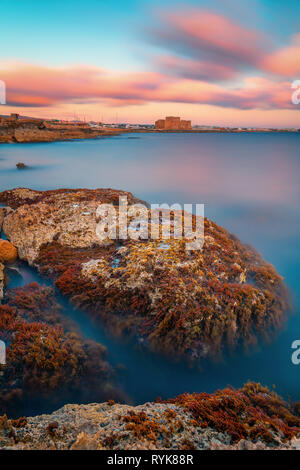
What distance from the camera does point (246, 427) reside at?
4344 millimetres

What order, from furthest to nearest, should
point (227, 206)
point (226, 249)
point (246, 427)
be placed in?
point (227, 206) < point (226, 249) < point (246, 427)

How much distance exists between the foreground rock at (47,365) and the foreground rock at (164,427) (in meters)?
0.73

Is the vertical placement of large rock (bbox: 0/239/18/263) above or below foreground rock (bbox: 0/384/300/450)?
above

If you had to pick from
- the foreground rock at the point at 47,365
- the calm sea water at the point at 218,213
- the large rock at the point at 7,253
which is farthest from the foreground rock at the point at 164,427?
the large rock at the point at 7,253

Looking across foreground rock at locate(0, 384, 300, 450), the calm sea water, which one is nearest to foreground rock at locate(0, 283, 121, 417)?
the calm sea water

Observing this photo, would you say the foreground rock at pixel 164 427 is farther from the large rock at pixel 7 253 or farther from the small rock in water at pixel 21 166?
the small rock in water at pixel 21 166

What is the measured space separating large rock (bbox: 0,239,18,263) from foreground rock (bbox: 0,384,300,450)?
8.06m

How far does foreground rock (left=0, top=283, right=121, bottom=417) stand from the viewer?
5734 mm

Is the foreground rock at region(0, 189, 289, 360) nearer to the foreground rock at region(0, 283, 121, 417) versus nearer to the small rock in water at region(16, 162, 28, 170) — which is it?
the foreground rock at region(0, 283, 121, 417)

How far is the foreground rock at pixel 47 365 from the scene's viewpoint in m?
5.73

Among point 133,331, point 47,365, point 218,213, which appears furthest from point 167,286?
point 218,213

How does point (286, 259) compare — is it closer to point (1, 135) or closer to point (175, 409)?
point (175, 409)

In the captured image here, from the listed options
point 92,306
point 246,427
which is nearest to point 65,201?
point 92,306
